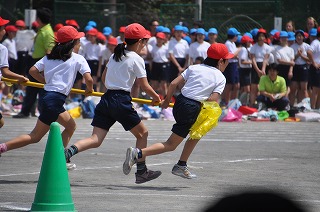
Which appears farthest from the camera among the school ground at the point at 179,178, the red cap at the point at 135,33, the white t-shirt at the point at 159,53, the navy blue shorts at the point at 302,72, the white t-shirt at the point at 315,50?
the white t-shirt at the point at 159,53

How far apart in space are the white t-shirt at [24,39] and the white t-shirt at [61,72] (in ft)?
50.6

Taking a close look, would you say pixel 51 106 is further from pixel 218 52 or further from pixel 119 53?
pixel 218 52

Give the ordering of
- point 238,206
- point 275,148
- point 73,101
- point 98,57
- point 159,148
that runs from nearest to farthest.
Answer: point 238,206 < point 159,148 < point 275,148 < point 73,101 < point 98,57

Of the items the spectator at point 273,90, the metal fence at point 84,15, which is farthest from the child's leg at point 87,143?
the metal fence at point 84,15

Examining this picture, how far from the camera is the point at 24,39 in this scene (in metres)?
24.6

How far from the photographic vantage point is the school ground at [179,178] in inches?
306

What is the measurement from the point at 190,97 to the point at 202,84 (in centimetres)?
19

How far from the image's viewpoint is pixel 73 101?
20969 mm

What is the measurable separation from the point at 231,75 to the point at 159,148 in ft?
43.7

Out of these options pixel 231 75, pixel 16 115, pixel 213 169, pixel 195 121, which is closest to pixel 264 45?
pixel 231 75

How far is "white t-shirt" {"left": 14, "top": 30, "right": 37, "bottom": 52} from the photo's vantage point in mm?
24500

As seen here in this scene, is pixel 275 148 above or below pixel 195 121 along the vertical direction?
below

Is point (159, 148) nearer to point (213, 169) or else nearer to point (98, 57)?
point (213, 169)

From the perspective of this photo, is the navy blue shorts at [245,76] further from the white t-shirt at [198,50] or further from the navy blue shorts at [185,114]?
the navy blue shorts at [185,114]
